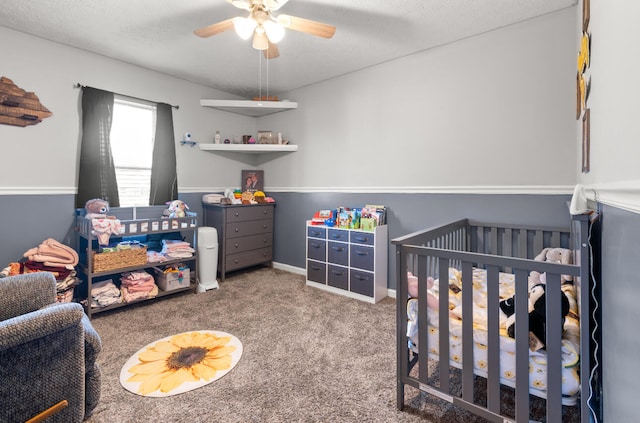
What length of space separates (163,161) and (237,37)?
1.63 m

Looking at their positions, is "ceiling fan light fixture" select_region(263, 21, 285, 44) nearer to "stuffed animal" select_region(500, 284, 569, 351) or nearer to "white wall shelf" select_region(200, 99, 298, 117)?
"white wall shelf" select_region(200, 99, 298, 117)

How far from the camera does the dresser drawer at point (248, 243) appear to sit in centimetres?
374

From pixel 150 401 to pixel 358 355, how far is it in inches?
48.9

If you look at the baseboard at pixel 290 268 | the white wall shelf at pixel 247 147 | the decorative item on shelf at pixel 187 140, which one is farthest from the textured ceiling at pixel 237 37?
the baseboard at pixel 290 268

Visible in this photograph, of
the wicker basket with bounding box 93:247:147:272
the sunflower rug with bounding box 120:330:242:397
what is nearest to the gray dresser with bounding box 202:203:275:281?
the wicker basket with bounding box 93:247:147:272

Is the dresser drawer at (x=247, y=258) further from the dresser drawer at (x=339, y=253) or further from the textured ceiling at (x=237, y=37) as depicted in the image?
the textured ceiling at (x=237, y=37)

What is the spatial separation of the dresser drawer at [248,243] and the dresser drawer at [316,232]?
847mm

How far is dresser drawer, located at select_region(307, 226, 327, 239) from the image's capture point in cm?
342

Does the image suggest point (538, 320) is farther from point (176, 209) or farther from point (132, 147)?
point (132, 147)

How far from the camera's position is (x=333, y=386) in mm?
1729

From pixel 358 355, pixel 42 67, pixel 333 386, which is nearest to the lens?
pixel 333 386

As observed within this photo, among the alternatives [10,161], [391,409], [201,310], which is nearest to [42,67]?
[10,161]

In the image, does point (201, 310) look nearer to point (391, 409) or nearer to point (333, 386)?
point (333, 386)

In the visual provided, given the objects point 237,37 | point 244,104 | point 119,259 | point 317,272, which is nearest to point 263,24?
point 237,37
